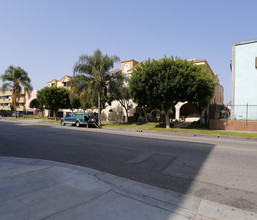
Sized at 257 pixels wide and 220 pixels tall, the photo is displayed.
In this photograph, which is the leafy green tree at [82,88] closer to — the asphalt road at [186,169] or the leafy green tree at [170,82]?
the leafy green tree at [170,82]

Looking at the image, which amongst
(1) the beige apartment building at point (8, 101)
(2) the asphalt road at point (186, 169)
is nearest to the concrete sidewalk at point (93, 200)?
(2) the asphalt road at point (186, 169)

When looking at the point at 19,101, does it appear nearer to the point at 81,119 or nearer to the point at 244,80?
the point at 81,119

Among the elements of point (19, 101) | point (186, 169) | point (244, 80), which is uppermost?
point (244, 80)

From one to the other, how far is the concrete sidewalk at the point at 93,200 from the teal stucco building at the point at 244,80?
61.9 ft

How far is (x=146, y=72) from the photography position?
679 inches

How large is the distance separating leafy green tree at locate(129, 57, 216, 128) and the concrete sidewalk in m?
13.4

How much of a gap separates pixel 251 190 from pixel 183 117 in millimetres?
27437

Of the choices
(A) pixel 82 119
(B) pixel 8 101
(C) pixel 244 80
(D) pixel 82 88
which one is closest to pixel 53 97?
(D) pixel 82 88

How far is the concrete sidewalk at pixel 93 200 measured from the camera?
2707 mm

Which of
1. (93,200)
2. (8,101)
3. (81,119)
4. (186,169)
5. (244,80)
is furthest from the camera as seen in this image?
(8,101)

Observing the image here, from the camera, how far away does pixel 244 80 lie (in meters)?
19.5

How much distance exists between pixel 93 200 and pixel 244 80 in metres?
22.1

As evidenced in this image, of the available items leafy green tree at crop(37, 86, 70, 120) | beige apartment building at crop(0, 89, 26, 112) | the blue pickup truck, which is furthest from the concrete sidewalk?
beige apartment building at crop(0, 89, 26, 112)

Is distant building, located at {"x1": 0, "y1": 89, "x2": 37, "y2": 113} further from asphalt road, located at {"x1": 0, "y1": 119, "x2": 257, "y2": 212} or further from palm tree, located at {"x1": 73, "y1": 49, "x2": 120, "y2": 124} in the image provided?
asphalt road, located at {"x1": 0, "y1": 119, "x2": 257, "y2": 212}
